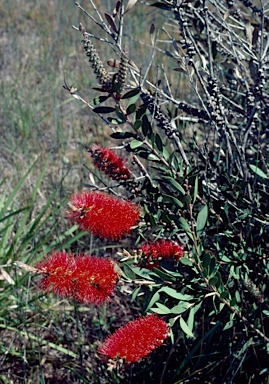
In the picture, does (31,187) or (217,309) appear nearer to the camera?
Result: (217,309)

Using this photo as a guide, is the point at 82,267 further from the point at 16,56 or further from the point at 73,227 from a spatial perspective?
the point at 16,56

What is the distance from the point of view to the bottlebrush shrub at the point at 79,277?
114 cm

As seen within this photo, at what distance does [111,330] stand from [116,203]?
2.99 feet

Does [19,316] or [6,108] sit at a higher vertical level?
[6,108]

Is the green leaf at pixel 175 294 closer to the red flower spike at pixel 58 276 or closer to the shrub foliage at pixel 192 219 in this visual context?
the shrub foliage at pixel 192 219

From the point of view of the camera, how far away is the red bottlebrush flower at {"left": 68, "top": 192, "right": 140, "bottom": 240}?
1215 millimetres

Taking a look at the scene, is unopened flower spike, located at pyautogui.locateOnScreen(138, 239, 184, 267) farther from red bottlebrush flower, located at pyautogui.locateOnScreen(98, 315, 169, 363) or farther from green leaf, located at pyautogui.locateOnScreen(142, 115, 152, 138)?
green leaf, located at pyautogui.locateOnScreen(142, 115, 152, 138)

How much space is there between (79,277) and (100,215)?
0.15 metres

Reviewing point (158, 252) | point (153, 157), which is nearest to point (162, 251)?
point (158, 252)

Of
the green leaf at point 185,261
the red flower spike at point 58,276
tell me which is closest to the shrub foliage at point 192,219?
the green leaf at point 185,261

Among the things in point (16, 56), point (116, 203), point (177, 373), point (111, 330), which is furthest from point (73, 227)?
point (16, 56)

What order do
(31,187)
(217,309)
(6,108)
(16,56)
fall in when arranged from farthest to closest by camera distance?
(16,56)
(6,108)
(31,187)
(217,309)

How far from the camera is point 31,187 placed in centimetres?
267

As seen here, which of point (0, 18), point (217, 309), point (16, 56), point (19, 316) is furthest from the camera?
point (0, 18)
